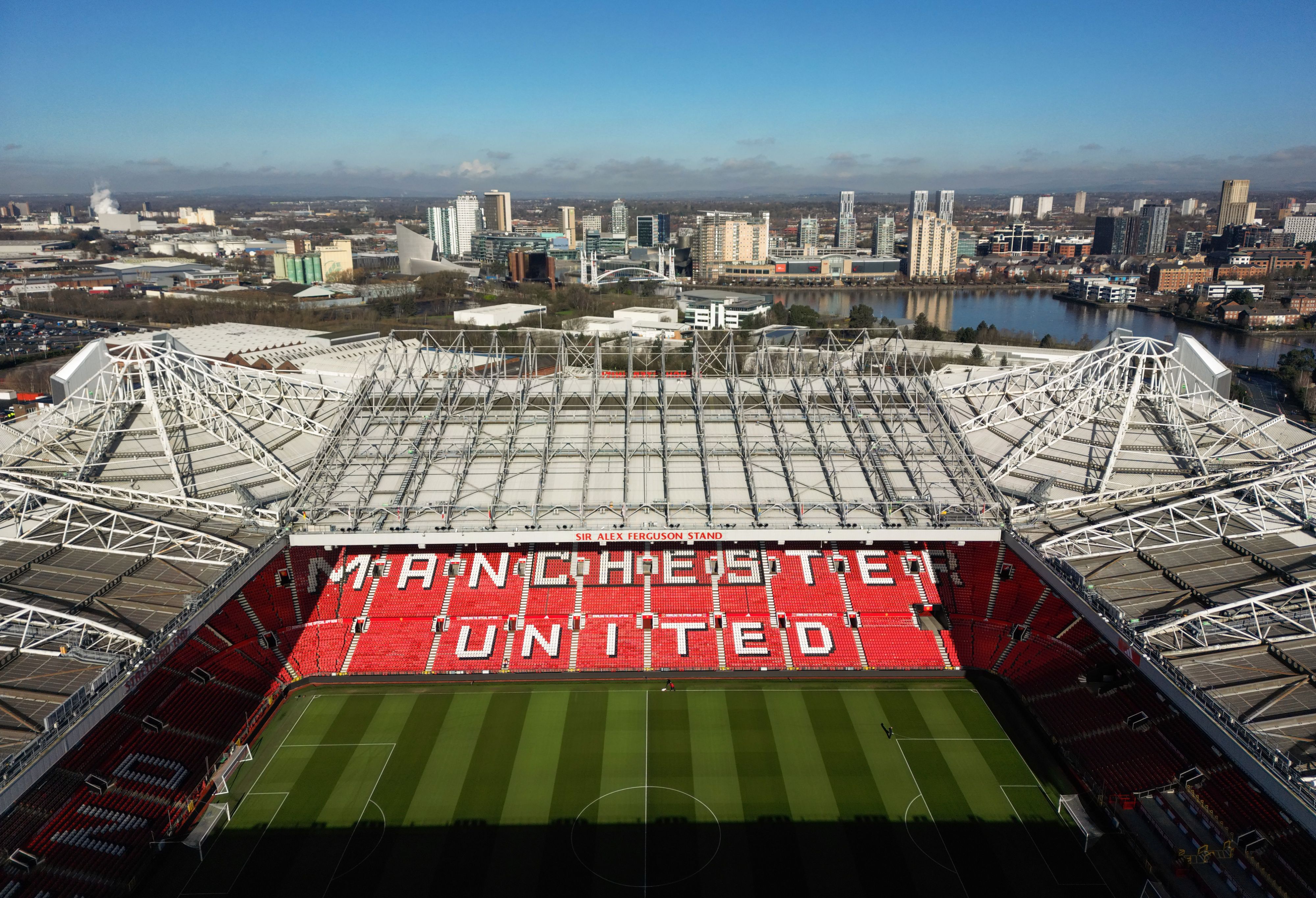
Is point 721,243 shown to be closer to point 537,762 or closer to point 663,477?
point 663,477

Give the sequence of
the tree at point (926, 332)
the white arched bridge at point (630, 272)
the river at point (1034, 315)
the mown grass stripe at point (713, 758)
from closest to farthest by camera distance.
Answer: the mown grass stripe at point (713, 758) < the tree at point (926, 332) < the river at point (1034, 315) < the white arched bridge at point (630, 272)

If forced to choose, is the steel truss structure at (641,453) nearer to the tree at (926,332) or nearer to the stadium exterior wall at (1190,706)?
the stadium exterior wall at (1190,706)

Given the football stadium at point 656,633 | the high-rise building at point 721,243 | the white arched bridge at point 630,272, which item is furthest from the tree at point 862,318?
the high-rise building at point 721,243

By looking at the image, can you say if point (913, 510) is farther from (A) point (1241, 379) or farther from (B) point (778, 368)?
(A) point (1241, 379)

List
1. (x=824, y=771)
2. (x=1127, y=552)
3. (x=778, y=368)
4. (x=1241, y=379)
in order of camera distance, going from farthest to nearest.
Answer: (x=1241, y=379)
(x=778, y=368)
(x=1127, y=552)
(x=824, y=771)

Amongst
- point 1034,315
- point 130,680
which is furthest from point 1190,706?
point 1034,315

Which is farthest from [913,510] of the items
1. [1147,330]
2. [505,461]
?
[1147,330]

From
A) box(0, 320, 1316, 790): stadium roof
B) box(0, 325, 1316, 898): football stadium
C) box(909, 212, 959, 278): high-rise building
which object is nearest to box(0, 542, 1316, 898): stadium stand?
box(0, 325, 1316, 898): football stadium

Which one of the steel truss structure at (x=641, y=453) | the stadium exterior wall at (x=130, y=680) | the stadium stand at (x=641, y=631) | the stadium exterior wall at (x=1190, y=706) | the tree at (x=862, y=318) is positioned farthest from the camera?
the tree at (x=862, y=318)
